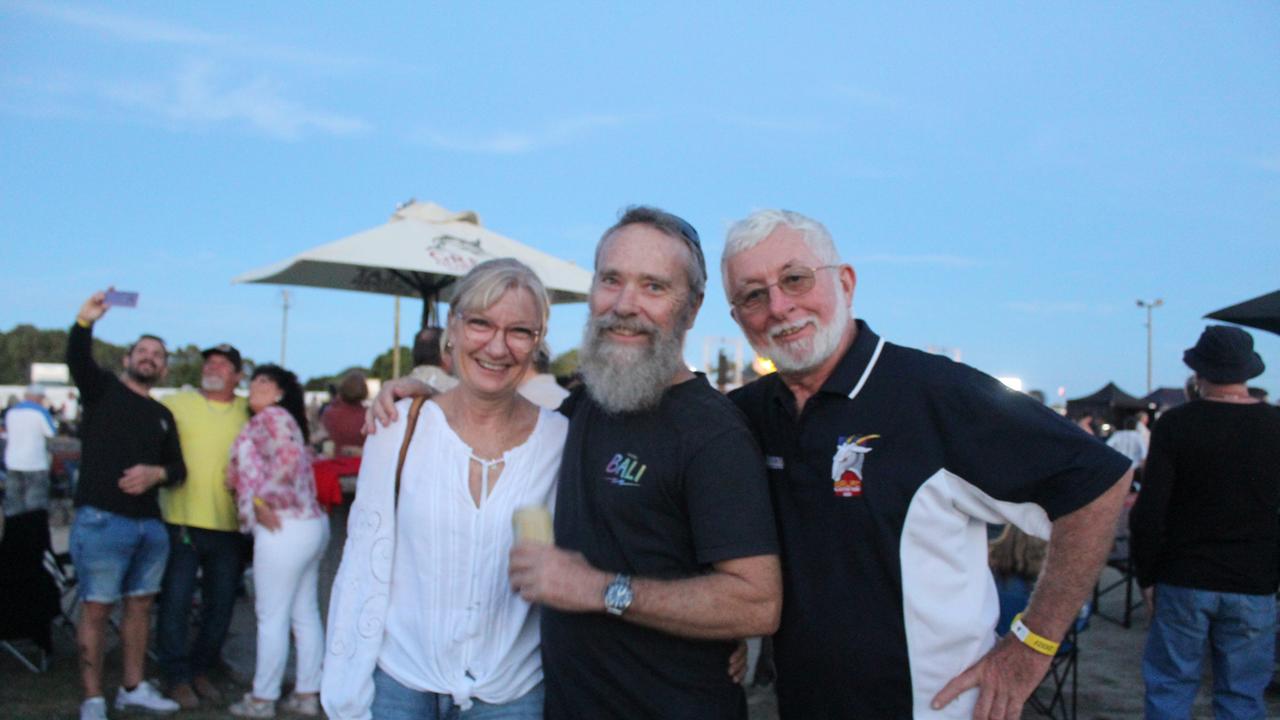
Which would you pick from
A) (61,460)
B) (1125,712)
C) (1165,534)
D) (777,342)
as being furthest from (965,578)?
(61,460)

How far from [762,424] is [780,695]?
68 centimetres

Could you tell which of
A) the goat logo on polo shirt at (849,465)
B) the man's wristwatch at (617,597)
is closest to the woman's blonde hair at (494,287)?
the man's wristwatch at (617,597)

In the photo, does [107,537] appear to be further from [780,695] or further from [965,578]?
[965,578]

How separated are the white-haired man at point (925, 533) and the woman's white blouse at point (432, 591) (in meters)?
0.69

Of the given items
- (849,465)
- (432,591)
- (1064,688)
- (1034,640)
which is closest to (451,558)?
(432,591)

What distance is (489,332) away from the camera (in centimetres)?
233

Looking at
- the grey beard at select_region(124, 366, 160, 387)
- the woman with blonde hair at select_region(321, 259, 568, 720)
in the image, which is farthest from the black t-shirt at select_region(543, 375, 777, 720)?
the grey beard at select_region(124, 366, 160, 387)

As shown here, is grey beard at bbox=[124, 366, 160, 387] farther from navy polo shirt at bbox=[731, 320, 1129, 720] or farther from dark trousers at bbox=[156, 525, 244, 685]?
navy polo shirt at bbox=[731, 320, 1129, 720]

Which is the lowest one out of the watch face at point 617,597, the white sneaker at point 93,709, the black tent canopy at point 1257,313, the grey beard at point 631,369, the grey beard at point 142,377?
the white sneaker at point 93,709

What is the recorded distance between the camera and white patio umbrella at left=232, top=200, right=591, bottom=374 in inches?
280

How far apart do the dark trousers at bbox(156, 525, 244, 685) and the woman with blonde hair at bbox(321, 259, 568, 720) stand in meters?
3.66

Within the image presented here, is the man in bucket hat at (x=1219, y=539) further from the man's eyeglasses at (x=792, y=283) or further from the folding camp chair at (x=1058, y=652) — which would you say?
the man's eyeglasses at (x=792, y=283)

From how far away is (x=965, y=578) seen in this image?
207 centimetres

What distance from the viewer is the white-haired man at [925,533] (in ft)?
6.50
